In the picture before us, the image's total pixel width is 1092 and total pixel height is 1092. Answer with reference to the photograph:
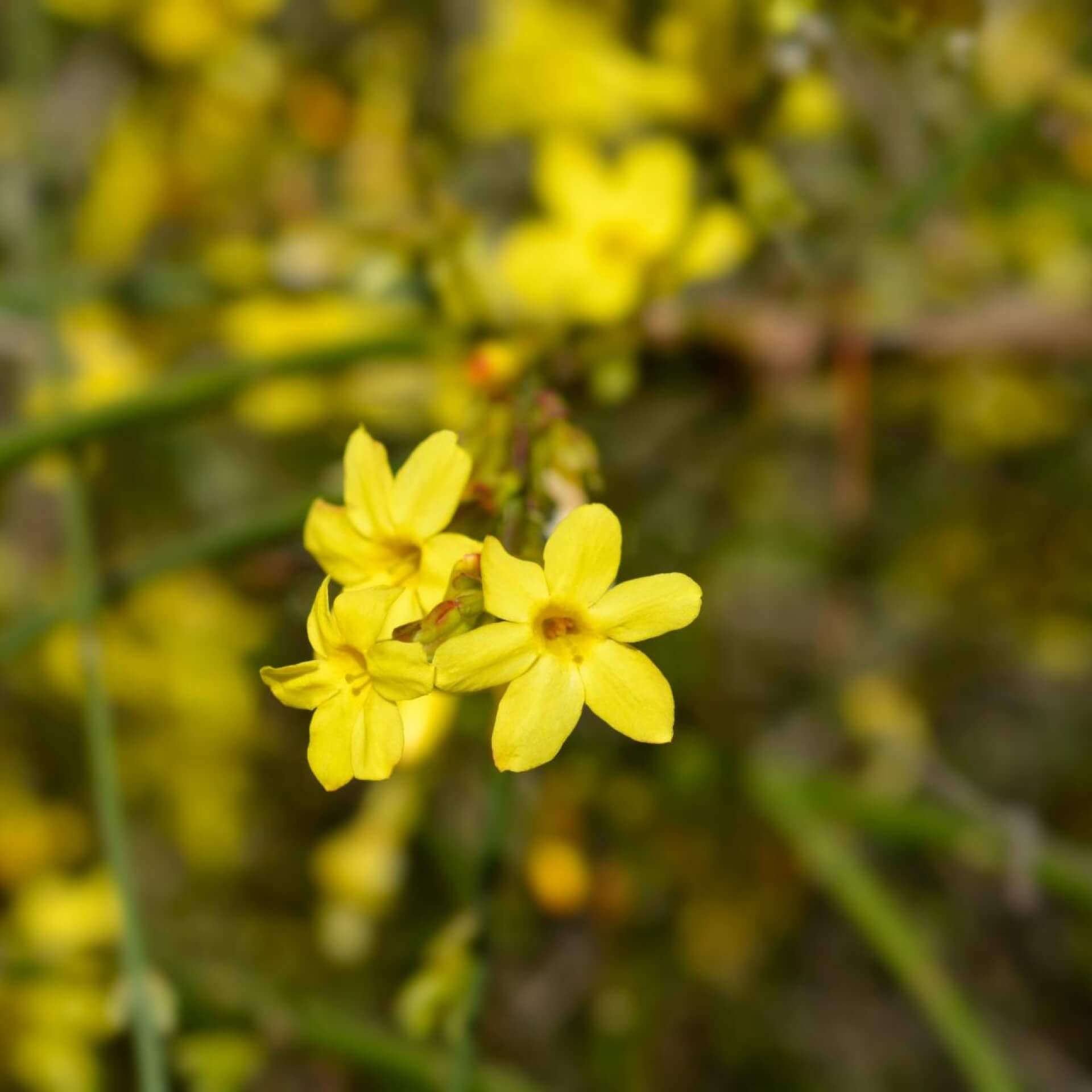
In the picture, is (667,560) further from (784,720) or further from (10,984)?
(10,984)

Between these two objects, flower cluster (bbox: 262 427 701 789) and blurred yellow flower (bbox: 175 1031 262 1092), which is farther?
blurred yellow flower (bbox: 175 1031 262 1092)

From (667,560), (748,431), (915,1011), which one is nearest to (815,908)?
(915,1011)

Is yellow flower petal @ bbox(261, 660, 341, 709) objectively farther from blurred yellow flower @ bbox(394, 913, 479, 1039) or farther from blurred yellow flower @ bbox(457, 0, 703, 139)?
blurred yellow flower @ bbox(457, 0, 703, 139)

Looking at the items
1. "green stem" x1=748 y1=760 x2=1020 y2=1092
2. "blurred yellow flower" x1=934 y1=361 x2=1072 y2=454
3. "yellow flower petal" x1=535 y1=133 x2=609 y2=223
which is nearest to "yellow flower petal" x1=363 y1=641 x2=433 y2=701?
"green stem" x1=748 y1=760 x2=1020 y2=1092

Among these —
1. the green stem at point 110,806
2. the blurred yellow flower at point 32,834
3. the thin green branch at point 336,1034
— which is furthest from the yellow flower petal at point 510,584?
the blurred yellow flower at point 32,834

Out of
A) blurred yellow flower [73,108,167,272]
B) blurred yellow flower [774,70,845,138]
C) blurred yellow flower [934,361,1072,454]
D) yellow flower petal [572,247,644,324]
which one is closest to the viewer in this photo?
yellow flower petal [572,247,644,324]

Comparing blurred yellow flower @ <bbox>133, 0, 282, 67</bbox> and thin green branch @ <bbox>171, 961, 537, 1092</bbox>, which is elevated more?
blurred yellow flower @ <bbox>133, 0, 282, 67</bbox>

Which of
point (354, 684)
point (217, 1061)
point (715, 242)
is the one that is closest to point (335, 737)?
point (354, 684)

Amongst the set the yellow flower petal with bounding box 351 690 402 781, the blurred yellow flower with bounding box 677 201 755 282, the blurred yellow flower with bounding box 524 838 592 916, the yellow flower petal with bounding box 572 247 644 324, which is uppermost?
the blurred yellow flower with bounding box 677 201 755 282
